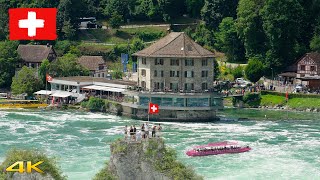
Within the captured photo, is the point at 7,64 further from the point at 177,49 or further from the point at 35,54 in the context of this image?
the point at 177,49

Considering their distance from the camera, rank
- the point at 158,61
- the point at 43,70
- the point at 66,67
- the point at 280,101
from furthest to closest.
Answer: the point at 66,67, the point at 43,70, the point at 280,101, the point at 158,61

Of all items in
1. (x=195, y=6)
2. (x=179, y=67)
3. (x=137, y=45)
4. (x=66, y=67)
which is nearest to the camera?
(x=179, y=67)

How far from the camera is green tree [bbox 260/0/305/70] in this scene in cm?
8675

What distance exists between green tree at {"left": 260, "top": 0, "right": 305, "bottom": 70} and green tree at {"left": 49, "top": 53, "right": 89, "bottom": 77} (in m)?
21.0

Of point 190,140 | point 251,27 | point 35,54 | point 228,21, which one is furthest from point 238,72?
point 190,140

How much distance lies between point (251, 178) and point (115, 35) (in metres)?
62.9

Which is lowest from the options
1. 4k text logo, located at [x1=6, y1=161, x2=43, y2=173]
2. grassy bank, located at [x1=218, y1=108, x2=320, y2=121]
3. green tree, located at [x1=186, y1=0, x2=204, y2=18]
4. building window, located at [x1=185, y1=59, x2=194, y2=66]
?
grassy bank, located at [x1=218, y1=108, x2=320, y2=121]

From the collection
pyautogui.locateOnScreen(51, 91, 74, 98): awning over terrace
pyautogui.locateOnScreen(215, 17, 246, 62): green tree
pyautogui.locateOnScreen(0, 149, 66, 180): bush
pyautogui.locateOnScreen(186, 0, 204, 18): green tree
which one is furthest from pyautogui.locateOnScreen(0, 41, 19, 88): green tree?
pyautogui.locateOnScreen(0, 149, 66, 180): bush

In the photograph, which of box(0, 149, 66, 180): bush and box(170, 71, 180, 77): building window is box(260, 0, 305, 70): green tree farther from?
box(0, 149, 66, 180): bush

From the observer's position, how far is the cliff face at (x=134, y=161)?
97.1 feet

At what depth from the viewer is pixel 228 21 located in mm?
95062

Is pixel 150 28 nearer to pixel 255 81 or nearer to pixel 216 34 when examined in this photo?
pixel 216 34

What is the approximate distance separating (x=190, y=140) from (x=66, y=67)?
33.0 metres

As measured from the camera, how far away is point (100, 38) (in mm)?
105562
